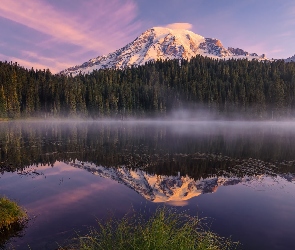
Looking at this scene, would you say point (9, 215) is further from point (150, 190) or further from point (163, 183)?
point (163, 183)

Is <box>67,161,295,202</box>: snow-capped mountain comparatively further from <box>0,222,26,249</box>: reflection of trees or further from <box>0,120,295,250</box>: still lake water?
<box>0,222,26,249</box>: reflection of trees

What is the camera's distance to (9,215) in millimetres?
16953

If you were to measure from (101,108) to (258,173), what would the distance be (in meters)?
170

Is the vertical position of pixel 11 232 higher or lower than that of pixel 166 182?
higher

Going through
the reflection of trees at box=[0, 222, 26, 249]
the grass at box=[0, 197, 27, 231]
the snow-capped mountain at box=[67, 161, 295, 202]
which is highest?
the grass at box=[0, 197, 27, 231]

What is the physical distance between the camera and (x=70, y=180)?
3022cm

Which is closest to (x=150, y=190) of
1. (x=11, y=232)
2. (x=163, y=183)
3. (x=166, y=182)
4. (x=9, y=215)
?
(x=163, y=183)

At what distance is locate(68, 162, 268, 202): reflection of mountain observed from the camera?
81.7 feet

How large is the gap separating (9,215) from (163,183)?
16116mm

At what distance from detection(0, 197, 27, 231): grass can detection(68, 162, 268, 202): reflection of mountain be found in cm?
1023

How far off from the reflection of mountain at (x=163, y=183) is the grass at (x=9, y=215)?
10.2m

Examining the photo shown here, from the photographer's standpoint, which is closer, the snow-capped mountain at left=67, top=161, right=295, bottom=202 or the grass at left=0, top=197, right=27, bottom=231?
the grass at left=0, top=197, right=27, bottom=231

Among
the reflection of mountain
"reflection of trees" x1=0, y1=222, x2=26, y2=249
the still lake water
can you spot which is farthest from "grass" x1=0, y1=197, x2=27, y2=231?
the reflection of mountain

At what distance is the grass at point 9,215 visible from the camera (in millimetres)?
16369
